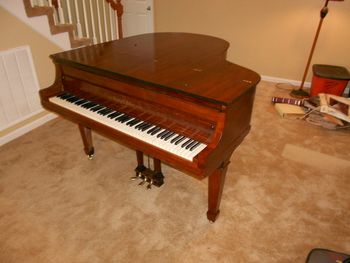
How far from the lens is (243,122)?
162 cm

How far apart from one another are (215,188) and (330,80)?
2.55 meters

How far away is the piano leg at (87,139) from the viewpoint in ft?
7.69

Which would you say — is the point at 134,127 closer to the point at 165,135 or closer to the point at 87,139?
the point at 165,135

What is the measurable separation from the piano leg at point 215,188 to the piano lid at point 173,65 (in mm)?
473

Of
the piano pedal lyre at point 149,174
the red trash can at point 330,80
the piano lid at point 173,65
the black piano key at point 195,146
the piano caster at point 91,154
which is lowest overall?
the piano caster at point 91,154

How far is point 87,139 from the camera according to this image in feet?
7.80

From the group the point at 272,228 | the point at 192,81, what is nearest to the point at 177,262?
the point at 272,228

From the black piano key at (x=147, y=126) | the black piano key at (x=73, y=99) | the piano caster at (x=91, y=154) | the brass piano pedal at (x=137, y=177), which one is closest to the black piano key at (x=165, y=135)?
the black piano key at (x=147, y=126)

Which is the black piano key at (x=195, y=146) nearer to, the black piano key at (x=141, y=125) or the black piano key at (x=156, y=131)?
the black piano key at (x=156, y=131)

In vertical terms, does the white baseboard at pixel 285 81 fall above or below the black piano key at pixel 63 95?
below

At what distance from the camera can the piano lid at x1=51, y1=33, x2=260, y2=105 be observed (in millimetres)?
1449

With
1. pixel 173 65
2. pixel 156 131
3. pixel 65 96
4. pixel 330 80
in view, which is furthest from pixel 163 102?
pixel 330 80

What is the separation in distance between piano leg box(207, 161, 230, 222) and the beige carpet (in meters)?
0.10

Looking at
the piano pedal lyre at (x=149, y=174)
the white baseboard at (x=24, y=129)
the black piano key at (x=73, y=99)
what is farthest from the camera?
the white baseboard at (x=24, y=129)
